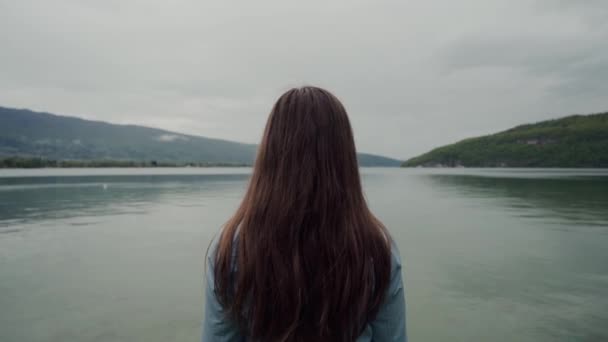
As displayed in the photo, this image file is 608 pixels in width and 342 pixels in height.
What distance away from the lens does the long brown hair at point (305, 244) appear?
5.34 feet

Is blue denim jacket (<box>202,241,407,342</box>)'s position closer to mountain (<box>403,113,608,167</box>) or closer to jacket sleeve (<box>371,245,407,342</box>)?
jacket sleeve (<box>371,245,407,342</box>)

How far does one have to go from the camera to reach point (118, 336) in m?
6.16

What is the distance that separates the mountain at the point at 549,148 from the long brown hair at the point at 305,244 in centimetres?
16583

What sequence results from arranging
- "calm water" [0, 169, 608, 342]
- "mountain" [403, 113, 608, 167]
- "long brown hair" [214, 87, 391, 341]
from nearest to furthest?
1. "long brown hair" [214, 87, 391, 341]
2. "calm water" [0, 169, 608, 342]
3. "mountain" [403, 113, 608, 167]

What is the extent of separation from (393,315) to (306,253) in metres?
0.58

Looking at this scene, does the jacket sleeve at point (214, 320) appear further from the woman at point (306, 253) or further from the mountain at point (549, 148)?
→ the mountain at point (549, 148)

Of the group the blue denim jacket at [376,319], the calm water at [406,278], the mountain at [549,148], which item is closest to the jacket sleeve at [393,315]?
the blue denim jacket at [376,319]

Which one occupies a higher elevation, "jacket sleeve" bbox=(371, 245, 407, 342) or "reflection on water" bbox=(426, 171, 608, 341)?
"jacket sleeve" bbox=(371, 245, 407, 342)

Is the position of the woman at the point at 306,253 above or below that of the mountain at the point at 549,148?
below

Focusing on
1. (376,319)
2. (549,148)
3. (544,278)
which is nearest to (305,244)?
(376,319)

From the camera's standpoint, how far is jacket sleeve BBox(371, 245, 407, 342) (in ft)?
5.50

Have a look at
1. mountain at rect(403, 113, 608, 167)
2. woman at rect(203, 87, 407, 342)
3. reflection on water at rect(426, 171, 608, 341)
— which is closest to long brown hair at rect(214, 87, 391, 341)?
woman at rect(203, 87, 407, 342)

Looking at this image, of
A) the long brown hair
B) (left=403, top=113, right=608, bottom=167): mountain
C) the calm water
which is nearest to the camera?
the long brown hair

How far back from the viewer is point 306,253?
166 cm
